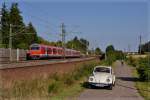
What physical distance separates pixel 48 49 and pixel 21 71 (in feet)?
138

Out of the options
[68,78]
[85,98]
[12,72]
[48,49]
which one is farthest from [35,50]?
[85,98]

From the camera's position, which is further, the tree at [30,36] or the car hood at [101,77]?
the tree at [30,36]

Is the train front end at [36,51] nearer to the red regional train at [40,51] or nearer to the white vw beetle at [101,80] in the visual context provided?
the red regional train at [40,51]

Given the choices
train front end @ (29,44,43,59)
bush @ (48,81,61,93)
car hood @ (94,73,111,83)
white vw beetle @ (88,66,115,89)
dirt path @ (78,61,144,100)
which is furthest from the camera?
train front end @ (29,44,43,59)

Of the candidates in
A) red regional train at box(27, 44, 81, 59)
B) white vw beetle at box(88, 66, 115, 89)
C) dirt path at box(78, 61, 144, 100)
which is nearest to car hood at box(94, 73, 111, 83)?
white vw beetle at box(88, 66, 115, 89)

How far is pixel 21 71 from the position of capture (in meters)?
23.7

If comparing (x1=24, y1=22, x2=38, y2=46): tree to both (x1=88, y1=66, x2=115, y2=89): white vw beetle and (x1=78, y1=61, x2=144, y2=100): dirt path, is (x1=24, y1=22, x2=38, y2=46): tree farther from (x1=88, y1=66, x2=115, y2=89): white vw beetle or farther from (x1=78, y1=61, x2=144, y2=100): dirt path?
(x1=78, y1=61, x2=144, y2=100): dirt path

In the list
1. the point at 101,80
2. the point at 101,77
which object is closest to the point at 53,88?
the point at 101,80

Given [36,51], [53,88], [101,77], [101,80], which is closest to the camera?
[53,88]

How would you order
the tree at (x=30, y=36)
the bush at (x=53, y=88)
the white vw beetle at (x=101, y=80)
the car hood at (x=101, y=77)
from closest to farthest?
1. the bush at (x=53, y=88)
2. the white vw beetle at (x=101, y=80)
3. the car hood at (x=101, y=77)
4. the tree at (x=30, y=36)

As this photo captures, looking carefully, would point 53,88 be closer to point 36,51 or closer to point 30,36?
point 36,51

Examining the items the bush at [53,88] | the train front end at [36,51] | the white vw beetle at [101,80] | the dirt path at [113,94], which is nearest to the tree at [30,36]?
the train front end at [36,51]

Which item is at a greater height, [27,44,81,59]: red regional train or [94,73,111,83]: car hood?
[27,44,81,59]: red regional train

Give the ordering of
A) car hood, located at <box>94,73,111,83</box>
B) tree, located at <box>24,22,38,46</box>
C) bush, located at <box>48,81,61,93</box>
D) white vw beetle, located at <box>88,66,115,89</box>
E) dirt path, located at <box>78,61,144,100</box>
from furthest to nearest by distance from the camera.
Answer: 1. tree, located at <box>24,22,38,46</box>
2. car hood, located at <box>94,73,111,83</box>
3. white vw beetle, located at <box>88,66,115,89</box>
4. bush, located at <box>48,81,61,93</box>
5. dirt path, located at <box>78,61,144,100</box>
